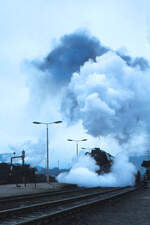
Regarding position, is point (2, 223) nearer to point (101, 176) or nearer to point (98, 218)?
point (98, 218)

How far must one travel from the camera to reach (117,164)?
145 feet

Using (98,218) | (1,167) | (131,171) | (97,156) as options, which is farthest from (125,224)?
(1,167)

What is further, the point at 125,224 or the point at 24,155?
the point at 24,155

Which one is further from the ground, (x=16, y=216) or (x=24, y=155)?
(x=24, y=155)

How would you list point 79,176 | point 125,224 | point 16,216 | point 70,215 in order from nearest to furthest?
point 125,224, point 16,216, point 70,215, point 79,176

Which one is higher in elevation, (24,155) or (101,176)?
(24,155)

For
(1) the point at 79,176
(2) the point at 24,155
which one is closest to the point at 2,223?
(1) the point at 79,176

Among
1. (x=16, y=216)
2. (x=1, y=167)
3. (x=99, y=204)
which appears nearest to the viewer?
(x=16, y=216)

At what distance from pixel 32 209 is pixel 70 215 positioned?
225 centimetres

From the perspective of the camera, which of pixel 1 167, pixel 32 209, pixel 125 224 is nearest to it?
pixel 125 224

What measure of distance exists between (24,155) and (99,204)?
2213 inches

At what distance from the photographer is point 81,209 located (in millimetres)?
13805

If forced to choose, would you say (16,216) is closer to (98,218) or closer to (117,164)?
(98,218)

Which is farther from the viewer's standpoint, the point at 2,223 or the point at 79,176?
the point at 79,176
